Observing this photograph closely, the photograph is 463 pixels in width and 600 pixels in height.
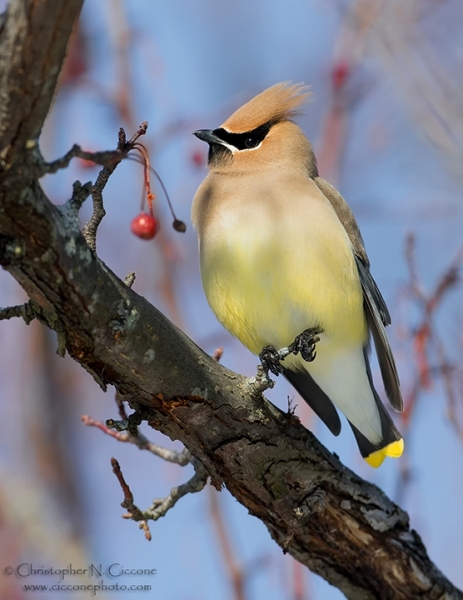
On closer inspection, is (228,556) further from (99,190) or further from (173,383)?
(99,190)

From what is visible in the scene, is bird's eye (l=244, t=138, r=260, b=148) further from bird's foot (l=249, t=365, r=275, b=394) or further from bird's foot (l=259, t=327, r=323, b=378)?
bird's foot (l=249, t=365, r=275, b=394)

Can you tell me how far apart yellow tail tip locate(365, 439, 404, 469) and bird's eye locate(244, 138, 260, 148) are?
158cm

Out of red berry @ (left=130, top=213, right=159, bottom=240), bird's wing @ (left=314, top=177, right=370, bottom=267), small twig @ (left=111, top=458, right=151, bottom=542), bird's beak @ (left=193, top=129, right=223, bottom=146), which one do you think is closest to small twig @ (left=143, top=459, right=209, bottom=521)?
small twig @ (left=111, top=458, right=151, bottom=542)

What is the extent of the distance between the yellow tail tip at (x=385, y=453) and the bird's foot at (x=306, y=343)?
0.69 metres

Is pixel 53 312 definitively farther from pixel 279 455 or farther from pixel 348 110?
pixel 348 110

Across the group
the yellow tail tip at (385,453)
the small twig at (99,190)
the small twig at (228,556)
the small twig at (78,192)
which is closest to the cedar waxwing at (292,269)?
the yellow tail tip at (385,453)

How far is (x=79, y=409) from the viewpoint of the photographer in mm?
5559

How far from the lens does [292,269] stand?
332cm

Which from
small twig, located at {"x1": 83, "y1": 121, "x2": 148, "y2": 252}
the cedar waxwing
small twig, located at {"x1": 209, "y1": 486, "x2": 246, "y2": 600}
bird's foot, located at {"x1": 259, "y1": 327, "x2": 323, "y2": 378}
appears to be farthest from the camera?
small twig, located at {"x1": 209, "y1": 486, "x2": 246, "y2": 600}

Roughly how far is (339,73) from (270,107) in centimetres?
58

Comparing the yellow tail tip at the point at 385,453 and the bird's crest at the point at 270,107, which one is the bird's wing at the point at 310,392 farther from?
the bird's crest at the point at 270,107

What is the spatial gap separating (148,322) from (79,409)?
3330mm

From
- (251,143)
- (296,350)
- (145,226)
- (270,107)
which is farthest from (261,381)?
(270,107)

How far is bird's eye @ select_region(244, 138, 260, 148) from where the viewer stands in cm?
401
